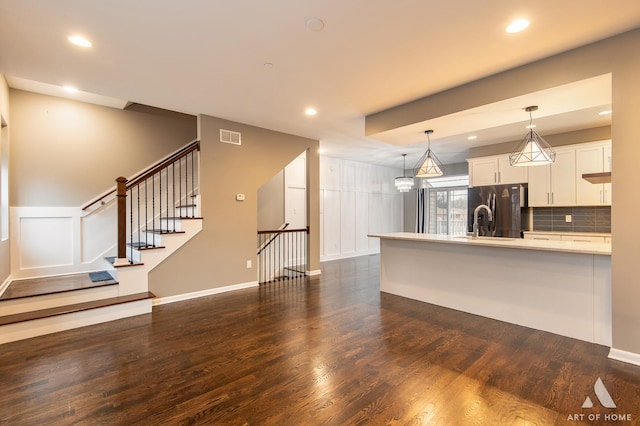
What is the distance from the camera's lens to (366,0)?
2107 millimetres

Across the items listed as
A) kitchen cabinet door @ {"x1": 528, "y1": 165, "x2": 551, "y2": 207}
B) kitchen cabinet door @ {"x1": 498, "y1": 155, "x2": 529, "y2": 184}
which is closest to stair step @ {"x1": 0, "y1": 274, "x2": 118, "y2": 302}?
kitchen cabinet door @ {"x1": 498, "y1": 155, "x2": 529, "y2": 184}

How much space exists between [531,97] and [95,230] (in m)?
6.34

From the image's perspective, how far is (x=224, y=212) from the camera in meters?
4.91

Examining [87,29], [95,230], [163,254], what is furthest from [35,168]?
[87,29]

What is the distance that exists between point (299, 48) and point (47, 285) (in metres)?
4.30

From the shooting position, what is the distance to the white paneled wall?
8117 mm

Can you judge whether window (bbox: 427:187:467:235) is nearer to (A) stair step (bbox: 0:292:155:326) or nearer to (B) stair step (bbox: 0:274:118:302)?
(A) stair step (bbox: 0:292:155:326)

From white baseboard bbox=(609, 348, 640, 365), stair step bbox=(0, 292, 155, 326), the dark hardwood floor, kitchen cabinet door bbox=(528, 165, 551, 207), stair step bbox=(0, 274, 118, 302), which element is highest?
kitchen cabinet door bbox=(528, 165, 551, 207)

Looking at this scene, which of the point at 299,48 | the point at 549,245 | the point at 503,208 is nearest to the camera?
the point at 299,48

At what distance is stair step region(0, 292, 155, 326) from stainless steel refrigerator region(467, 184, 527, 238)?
20.7 feet

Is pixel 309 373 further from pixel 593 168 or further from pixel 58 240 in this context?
pixel 593 168

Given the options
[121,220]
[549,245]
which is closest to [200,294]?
[121,220]

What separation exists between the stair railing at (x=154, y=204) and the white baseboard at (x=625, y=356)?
203 inches

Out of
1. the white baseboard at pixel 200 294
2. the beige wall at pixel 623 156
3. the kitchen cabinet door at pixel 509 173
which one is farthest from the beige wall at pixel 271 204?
the beige wall at pixel 623 156
